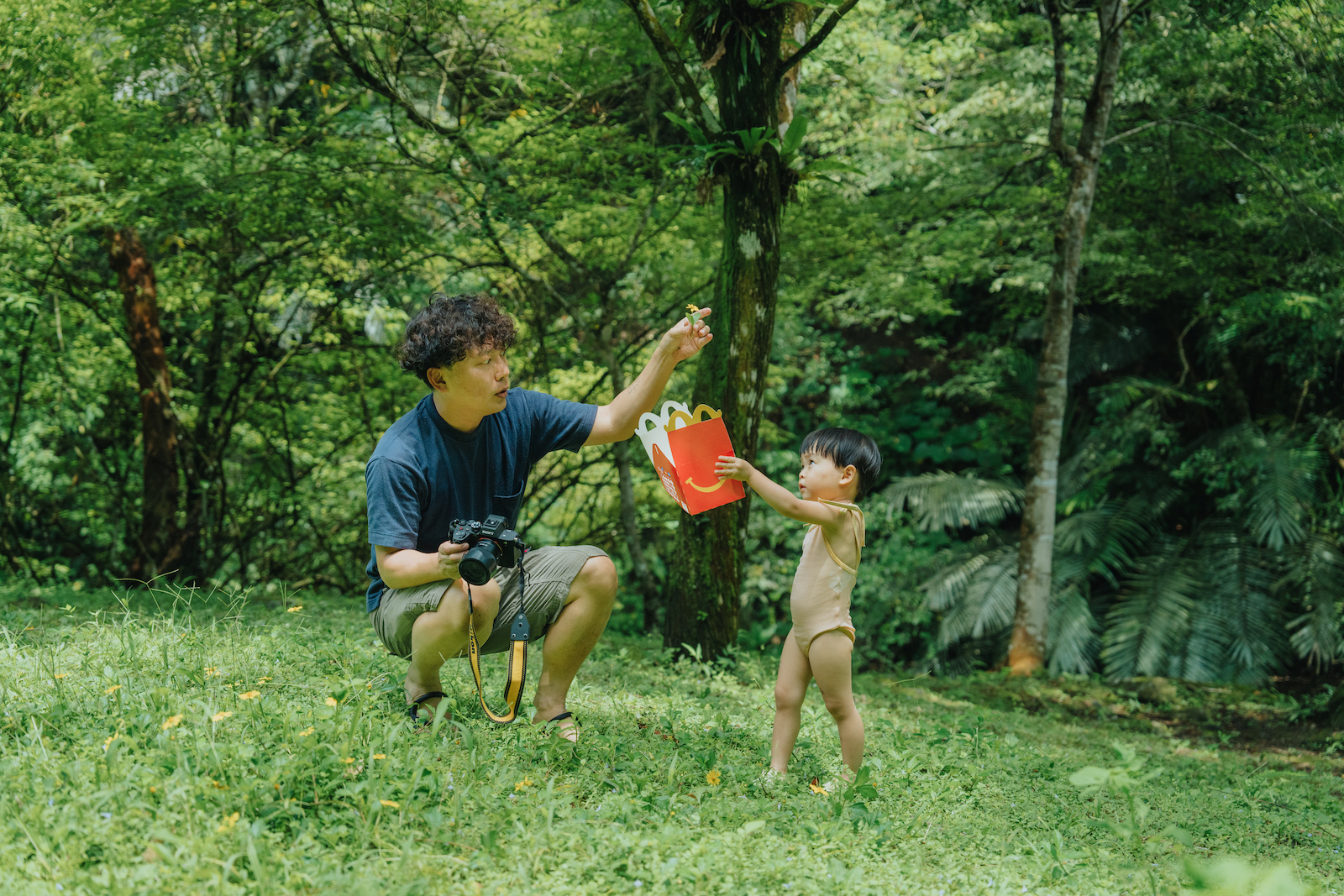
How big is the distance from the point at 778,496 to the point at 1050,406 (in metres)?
5.58

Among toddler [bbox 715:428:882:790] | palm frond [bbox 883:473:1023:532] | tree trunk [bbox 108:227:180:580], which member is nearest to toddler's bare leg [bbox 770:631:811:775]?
toddler [bbox 715:428:882:790]

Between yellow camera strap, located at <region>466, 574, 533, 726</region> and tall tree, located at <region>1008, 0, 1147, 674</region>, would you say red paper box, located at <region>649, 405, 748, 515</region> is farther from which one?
tall tree, located at <region>1008, 0, 1147, 674</region>

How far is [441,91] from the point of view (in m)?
6.87

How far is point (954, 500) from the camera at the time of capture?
33.8 feet

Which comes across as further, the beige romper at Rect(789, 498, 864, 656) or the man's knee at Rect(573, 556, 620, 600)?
the man's knee at Rect(573, 556, 620, 600)

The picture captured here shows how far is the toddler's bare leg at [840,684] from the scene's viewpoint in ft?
9.96

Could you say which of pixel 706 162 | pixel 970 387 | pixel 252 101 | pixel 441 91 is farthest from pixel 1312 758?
pixel 252 101

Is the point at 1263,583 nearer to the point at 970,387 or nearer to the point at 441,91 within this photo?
the point at 970,387

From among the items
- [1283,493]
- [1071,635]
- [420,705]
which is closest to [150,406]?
[420,705]

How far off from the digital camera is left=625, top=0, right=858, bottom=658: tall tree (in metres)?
2.30

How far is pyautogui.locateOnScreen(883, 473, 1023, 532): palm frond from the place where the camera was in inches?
401

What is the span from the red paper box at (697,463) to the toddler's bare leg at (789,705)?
1.73ft

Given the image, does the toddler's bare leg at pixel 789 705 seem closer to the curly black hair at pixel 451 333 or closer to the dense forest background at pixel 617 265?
the curly black hair at pixel 451 333

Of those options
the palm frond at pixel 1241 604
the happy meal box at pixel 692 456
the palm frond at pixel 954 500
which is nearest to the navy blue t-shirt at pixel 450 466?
the happy meal box at pixel 692 456
